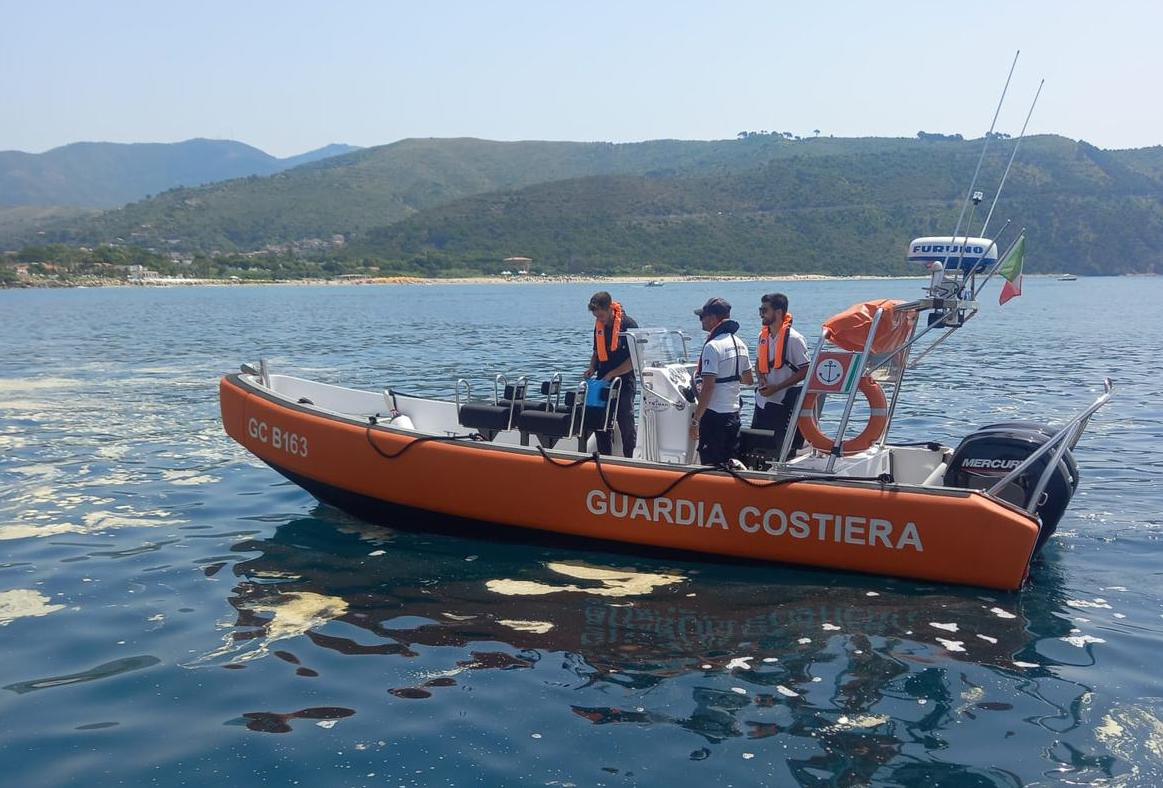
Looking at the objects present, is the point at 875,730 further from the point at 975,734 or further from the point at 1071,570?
the point at 1071,570

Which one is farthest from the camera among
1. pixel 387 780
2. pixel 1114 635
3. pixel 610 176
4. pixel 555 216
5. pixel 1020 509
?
pixel 610 176

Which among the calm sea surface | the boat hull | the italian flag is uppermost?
the italian flag

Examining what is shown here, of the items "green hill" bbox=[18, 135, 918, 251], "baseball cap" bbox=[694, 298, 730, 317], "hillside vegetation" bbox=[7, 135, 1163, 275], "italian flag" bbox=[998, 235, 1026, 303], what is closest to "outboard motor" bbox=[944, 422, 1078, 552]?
"italian flag" bbox=[998, 235, 1026, 303]

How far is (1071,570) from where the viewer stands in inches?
291

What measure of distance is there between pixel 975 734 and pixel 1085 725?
1.88 feet

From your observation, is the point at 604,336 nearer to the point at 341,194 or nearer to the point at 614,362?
the point at 614,362

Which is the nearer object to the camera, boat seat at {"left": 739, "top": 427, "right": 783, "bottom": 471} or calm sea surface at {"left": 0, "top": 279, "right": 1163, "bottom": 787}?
calm sea surface at {"left": 0, "top": 279, "right": 1163, "bottom": 787}

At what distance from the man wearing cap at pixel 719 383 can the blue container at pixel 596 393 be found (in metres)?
0.82

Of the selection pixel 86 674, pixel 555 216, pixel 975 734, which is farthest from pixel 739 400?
pixel 555 216

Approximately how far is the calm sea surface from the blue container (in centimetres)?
118

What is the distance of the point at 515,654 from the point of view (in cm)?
596

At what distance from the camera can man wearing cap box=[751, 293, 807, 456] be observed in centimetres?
761

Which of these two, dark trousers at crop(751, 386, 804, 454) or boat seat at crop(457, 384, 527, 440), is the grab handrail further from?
boat seat at crop(457, 384, 527, 440)

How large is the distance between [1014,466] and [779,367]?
1.76 meters
